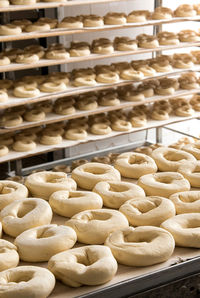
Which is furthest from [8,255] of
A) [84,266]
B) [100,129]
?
[100,129]

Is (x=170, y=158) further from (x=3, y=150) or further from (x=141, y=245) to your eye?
(x=3, y=150)

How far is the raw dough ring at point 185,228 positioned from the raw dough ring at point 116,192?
0.21 metres

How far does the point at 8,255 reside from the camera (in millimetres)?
1689

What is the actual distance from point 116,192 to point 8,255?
0.61 meters

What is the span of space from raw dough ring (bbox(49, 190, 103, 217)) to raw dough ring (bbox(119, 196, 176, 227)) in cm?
12

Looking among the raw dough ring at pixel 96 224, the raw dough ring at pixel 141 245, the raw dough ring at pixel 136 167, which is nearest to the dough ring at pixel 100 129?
the raw dough ring at pixel 136 167

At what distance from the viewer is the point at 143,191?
214 cm

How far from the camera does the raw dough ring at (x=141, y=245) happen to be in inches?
66.8

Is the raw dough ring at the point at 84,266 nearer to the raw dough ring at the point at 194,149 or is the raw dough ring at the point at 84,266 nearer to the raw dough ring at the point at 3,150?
the raw dough ring at the point at 194,149

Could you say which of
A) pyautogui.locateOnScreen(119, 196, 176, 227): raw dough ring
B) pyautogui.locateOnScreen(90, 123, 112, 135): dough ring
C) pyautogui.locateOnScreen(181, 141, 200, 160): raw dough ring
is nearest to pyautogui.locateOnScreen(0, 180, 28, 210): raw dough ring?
pyautogui.locateOnScreen(119, 196, 176, 227): raw dough ring

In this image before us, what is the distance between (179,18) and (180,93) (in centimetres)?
79

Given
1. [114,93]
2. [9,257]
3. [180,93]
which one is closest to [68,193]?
[9,257]

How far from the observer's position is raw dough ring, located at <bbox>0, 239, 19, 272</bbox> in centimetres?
166

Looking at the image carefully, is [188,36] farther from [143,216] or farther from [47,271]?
[47,271]
